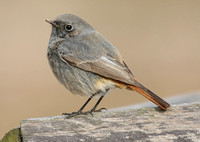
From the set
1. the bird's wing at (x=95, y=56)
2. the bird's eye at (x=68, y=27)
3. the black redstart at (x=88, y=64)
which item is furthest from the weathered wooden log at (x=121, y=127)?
the bird's eye at (x=68, y=27)

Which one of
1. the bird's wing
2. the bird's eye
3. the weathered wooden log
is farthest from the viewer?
the bird's eye

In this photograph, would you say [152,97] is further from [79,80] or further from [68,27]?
[68,27]

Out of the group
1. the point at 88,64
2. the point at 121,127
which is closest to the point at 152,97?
the point at 121,127

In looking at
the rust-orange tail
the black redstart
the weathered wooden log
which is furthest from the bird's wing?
the weathered wooden log

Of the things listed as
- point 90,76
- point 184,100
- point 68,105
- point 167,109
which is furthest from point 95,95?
point 68,105

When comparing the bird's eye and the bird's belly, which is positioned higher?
the bird's eye

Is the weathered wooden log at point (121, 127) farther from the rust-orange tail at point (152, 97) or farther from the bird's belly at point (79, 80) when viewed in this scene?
the bird's belly at point (79, 80)

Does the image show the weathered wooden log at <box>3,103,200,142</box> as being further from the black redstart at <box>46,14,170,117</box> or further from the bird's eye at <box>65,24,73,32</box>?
the bird's eye at <box>65,24,73,32</box>
